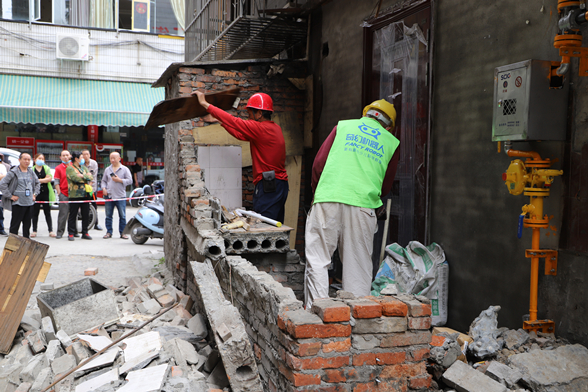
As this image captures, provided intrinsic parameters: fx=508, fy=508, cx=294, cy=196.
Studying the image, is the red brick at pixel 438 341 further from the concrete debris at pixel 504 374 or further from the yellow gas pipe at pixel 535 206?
the yellow gas pipe at pixel 535 206

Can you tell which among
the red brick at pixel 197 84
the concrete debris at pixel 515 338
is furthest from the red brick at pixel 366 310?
the red brick at pixel 197 84

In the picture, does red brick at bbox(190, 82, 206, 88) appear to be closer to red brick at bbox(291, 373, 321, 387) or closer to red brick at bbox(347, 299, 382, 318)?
red brick at bbox(347, 299, 382, 318)

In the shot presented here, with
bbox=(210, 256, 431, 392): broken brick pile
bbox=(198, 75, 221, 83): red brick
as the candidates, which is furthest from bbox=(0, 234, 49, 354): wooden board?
bbox=(198, 75, 221, 83): red brick

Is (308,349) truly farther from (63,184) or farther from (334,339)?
(63,184)

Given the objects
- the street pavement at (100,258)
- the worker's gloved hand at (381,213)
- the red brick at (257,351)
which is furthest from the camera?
the street pavement at (100,258)

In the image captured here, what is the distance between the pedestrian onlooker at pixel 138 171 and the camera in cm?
2033

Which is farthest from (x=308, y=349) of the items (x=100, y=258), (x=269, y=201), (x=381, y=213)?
(x=100, y=258)

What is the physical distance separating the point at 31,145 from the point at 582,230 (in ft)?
64.2

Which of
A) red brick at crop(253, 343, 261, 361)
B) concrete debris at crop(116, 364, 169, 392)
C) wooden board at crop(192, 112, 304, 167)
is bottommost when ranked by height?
concrete debris at crop(116, 364, 169, 392)

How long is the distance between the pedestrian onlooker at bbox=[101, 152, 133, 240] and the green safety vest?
27.0 feet

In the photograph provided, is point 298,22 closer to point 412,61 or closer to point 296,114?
point 296,114

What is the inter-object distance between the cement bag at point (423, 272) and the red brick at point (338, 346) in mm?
1557

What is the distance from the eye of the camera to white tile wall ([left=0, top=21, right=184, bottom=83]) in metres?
18.4

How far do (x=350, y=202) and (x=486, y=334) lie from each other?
1535 millimetres
